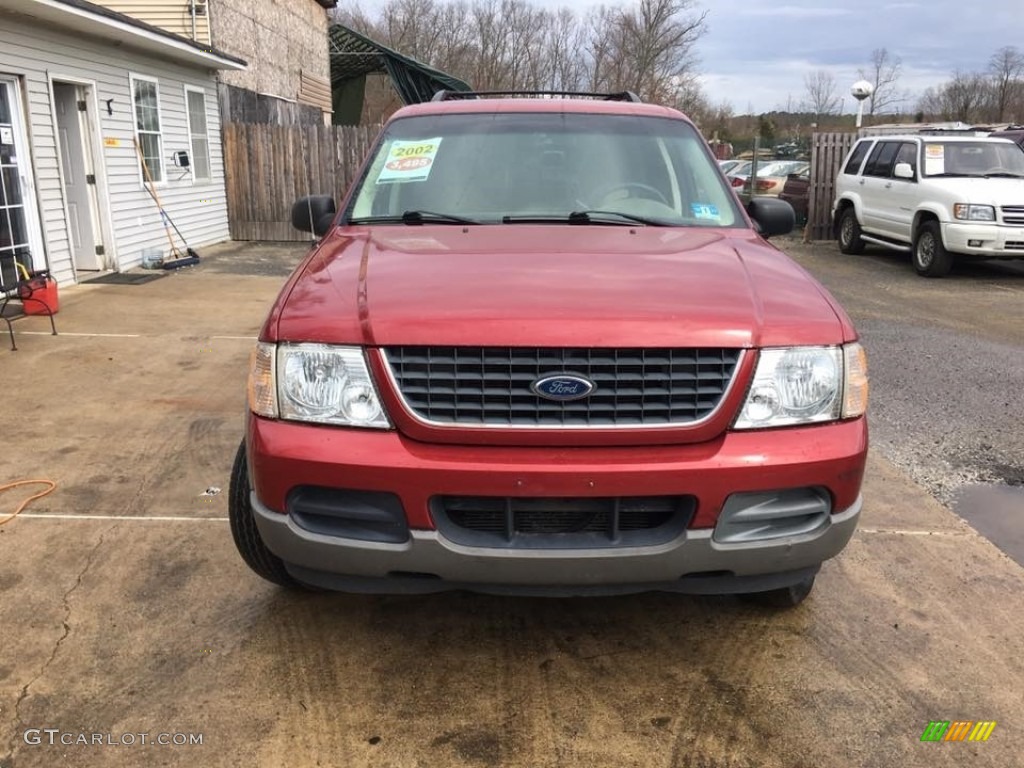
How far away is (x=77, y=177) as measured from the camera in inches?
418

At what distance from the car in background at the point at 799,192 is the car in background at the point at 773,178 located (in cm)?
49

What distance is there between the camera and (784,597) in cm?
314

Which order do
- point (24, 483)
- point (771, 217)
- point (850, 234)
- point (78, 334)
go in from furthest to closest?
point (850, 234) → point (78, 334) → point (24, 483) → point (771, 217)

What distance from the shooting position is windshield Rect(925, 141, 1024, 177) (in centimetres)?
1165

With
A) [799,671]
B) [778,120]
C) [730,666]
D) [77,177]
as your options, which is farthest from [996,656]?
[778,120]

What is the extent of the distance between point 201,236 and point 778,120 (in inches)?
1728

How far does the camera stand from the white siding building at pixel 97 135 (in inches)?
356

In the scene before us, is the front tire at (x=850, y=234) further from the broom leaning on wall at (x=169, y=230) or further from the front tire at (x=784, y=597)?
the front tire at (x=784, y=597)

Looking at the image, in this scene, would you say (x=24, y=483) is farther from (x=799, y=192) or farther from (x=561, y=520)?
(x=799, y=192)

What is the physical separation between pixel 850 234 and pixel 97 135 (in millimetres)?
11458

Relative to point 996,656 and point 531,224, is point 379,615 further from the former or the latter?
point 996,656

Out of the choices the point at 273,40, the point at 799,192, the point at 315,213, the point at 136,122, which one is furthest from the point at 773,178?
the point at 315,213

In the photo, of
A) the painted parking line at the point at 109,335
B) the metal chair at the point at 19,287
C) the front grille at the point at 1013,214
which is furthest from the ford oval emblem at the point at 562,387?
the front grille at the point at 1013,214

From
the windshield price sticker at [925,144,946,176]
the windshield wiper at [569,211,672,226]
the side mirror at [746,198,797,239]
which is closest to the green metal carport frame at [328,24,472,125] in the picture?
the windshield price sticker at [925,144,946,176]
